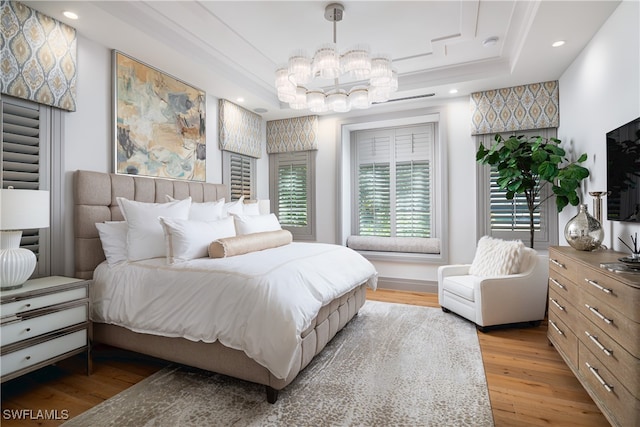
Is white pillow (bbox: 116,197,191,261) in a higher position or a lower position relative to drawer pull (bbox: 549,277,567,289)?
higher

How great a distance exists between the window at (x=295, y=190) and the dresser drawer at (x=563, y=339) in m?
3.31

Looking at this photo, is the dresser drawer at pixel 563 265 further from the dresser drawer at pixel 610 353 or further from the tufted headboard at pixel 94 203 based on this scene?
the tufted headboard at pixel 94 203

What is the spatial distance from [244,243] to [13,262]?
1.43 m

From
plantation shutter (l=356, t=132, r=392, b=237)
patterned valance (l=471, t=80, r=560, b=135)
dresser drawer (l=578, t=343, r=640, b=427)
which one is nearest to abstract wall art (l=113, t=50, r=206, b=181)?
plantation shutter (l=356, t=132, r=392, b=237)

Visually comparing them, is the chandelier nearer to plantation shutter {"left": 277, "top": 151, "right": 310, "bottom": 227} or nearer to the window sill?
plantation shutter {"left": 277, "top": 151, "right": 310, "bottom": 227}

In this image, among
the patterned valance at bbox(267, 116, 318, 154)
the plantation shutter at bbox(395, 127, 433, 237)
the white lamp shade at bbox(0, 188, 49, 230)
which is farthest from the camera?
the patterned valance at bbox(267, 116, 318, 154)

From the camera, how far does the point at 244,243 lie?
2703 millimetres

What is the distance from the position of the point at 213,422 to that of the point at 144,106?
9.48 ft

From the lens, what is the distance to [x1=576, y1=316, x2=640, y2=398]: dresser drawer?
4.64 ft

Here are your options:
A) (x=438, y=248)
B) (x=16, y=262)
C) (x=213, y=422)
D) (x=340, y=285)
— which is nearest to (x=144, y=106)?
(x=16, y=262)

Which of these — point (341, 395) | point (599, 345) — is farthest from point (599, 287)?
point (341, 395)

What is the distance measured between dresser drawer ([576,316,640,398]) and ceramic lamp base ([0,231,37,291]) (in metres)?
3.27

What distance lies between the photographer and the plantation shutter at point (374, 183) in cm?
516

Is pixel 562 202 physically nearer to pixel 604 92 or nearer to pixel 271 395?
pixel 604 92
